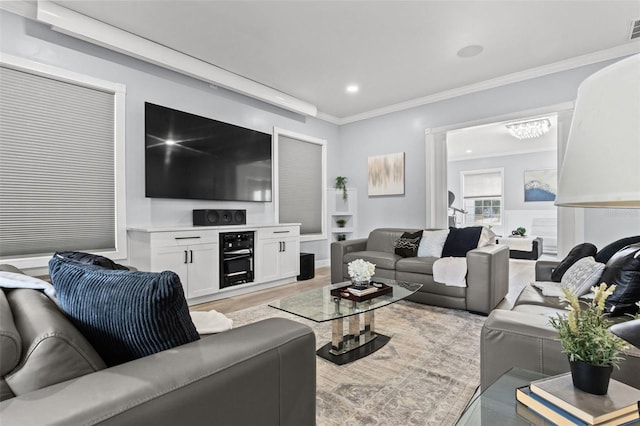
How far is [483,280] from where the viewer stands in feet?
10.2

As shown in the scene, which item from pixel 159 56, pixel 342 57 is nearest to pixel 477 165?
pixel 342 57

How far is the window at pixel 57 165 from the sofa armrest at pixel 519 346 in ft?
11.1

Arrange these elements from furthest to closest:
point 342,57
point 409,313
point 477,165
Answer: point 477,165, point 342,57, point 409,313

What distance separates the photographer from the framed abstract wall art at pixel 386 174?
17.4ft

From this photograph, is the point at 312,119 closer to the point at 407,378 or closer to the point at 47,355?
the point at 407,378

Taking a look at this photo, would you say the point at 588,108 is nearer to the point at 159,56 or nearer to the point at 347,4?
the point at 347,4

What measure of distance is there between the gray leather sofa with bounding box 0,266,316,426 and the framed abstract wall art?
15.1 feet

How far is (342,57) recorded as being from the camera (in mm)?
3678

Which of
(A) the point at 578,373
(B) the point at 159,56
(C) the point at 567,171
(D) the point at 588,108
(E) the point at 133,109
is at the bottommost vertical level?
(A) the point at 578,373

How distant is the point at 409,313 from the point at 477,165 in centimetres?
733

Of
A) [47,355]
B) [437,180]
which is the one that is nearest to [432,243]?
[437,180]

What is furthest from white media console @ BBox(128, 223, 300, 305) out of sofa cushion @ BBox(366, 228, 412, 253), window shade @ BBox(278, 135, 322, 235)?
sofa cushion @ BBox(366, 228, 412, 253)

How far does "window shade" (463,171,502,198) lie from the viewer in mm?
8789

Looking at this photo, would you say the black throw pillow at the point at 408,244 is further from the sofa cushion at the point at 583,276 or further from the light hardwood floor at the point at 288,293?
the sofa cushion at the point at 583,276
